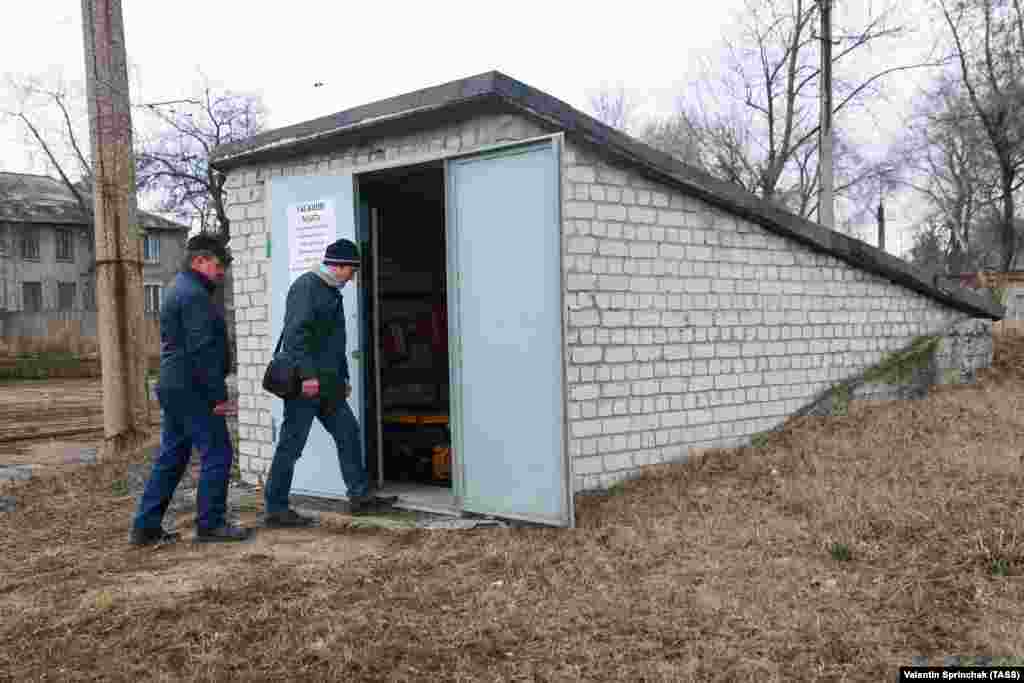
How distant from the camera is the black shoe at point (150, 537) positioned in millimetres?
6023

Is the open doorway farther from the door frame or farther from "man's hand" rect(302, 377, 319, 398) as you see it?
"man's hand" rect(302, 377, 319, 398)

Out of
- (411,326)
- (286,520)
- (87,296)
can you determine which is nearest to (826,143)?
(411,326)

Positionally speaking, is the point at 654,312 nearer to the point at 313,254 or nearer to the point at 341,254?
the point at 341,254

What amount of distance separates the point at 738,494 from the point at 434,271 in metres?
4.24

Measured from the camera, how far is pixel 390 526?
6.29 meters

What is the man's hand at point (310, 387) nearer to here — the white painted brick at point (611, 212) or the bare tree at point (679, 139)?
the white painted brick at point (611, 212)

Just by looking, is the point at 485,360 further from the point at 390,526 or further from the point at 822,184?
the point at 822,184

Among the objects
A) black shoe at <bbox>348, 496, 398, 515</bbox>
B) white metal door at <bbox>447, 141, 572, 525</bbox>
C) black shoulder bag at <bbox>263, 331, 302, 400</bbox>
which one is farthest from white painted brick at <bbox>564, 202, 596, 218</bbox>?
black shoe at <bbox>348, 496, 398, 515</bbox>

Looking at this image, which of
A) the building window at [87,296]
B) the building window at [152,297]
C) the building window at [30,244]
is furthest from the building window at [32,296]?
the building window at [152,297]

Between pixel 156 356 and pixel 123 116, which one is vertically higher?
pixel 123 116

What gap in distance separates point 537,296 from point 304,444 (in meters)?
1.89

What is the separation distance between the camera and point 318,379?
6234 mm

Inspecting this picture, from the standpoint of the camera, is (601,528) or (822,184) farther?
(822,184)

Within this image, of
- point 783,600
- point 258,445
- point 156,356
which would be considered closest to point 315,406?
point 258,445
